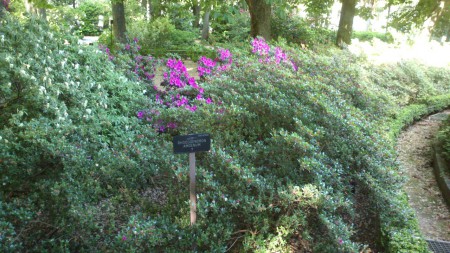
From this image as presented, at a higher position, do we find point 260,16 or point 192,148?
point 260,16

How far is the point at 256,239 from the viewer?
2939 millimetres

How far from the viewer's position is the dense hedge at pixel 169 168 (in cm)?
278

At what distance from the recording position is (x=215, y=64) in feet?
20.3

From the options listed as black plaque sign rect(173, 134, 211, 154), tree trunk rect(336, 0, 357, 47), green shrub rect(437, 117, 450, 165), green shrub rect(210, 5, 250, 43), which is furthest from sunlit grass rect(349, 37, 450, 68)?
black plaque sign rect(173, 134, 211, 154)

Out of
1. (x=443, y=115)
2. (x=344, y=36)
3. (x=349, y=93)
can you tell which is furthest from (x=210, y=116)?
(x=344, y=36)

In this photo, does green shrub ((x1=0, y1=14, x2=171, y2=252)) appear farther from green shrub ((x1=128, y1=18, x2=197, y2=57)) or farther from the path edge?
green shrub ((x1=128, y1=18, x2=197, y2=57))

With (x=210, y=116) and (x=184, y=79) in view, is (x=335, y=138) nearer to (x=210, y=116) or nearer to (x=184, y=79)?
(x=210, y=116)

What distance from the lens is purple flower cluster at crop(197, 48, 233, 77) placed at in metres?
5.86

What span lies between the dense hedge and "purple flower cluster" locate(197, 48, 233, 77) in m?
1.11

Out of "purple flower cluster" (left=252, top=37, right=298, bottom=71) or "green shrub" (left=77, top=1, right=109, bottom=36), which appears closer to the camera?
"purple flower cluster" (left=252, top=37, right=298, bottom=71)

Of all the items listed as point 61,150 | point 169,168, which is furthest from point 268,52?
point 61,150

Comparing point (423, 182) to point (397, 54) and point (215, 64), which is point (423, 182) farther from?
point (397, 54)

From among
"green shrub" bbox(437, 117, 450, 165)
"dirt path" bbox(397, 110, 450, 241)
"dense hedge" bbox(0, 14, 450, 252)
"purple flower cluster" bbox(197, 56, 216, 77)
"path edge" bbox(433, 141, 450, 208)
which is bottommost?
"dirt path" bbox(397, 110, 450, 241)

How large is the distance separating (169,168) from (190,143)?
2.31ft
